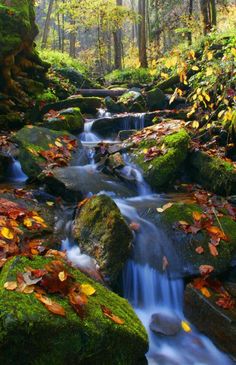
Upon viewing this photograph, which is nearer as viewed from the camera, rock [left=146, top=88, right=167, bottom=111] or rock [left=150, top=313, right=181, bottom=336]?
rock [left=150, top=313, right=181, bottom=336]

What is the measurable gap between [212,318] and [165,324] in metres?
0.60

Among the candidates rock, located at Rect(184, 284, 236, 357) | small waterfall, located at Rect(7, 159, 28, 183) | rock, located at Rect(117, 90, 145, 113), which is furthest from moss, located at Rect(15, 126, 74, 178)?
rock, located at Rect(117, 90, 145, 113)

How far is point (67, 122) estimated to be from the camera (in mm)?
10016

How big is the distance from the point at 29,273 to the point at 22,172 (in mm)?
5093

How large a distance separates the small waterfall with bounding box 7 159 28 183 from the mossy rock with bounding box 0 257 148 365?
15.4 feet

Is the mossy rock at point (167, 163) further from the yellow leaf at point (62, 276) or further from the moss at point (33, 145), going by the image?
the yellow leaf at point (62, 276)

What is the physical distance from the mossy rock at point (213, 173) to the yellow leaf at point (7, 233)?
14.0 ft

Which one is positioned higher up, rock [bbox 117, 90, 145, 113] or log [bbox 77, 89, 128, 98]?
log [bbox 77, 89, 128, 98]

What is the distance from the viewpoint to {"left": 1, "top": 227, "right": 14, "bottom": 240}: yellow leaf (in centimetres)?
469

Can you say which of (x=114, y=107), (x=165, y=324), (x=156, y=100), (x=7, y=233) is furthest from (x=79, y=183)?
(x=156, y=100)

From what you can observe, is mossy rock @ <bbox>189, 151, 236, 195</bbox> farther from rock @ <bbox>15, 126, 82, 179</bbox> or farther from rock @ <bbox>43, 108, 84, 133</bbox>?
rock @ <bbox>43, 108, 84, 133</bbox>

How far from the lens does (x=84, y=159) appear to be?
28.0ft

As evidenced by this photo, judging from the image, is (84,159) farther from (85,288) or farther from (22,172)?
(85,288)

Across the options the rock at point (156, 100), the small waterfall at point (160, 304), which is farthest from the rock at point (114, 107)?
the small waterfall at point (160, 304)
